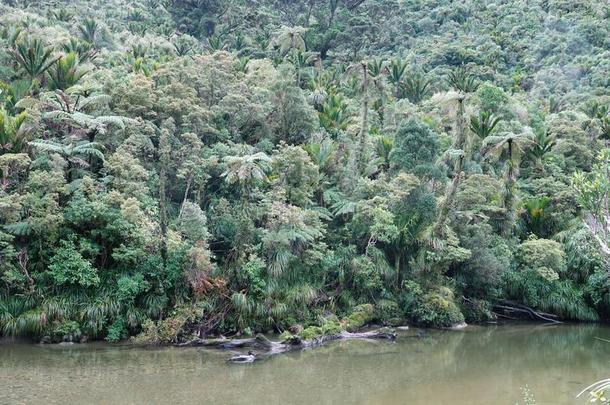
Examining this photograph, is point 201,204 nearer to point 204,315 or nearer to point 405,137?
point 204,315

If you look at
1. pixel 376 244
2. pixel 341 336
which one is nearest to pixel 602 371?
pixel 341 336

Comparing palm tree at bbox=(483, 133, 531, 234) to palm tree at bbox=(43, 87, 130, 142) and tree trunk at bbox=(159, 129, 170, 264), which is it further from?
palm tree at bbox=(43, 87, 130, 142)

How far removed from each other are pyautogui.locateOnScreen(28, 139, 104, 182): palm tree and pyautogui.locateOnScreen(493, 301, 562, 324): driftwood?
53.1ft

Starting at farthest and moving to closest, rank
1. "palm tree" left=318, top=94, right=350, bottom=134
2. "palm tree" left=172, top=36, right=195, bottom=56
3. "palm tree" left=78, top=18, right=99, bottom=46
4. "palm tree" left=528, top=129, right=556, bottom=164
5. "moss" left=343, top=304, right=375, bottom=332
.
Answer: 1. "palm tree" left=172, top=36, right=195, bottom=56
2. "palm tree" left=78, top=18, right=99, bottom=46
3. "palm tree" left=318, top=94, right=350, bottom=134
4. "palm tree" left=528, top=129, right=556, bottom=164
5. "moss" left=343, top=304, right=375, bottom=332

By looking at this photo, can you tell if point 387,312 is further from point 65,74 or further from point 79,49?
point 79,49

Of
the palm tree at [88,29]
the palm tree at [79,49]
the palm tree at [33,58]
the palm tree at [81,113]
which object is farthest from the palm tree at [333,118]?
the palm tree at [88,29]

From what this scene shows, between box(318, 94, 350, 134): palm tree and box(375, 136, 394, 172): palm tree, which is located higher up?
box(318, 94, 350, 134): palm tree

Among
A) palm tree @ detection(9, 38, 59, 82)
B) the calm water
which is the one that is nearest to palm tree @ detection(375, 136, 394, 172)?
the calm water

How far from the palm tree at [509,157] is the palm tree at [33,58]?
1837 centimetres

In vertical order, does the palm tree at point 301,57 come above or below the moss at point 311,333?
above

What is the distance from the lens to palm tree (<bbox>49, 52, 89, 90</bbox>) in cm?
2489

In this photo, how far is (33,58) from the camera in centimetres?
2516

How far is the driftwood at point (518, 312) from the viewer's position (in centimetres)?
2362

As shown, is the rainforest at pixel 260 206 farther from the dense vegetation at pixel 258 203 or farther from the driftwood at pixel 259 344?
the driftwood at pixel 259 344
